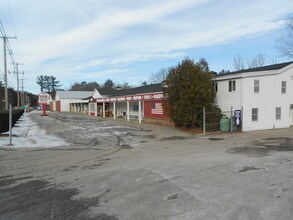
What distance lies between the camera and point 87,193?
7.58m

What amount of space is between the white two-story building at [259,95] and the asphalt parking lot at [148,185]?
1095 centimetres

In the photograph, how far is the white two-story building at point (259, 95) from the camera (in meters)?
24.7

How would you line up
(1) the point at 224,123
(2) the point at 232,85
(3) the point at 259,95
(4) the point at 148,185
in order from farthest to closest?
(2) the point at 232,85 → (3) the point at 259,95 → (1) the point at 224,123 → (4) the point at 148,185

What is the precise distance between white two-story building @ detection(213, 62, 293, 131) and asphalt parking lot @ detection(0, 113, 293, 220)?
1095 cm

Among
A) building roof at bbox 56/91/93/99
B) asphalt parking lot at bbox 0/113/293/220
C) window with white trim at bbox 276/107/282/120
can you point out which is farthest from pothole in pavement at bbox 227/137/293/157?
building roof at bbox 56/91/93/99

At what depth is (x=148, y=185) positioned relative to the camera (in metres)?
8.24

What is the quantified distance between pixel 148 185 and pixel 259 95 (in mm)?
19289

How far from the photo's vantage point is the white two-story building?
24703 mm

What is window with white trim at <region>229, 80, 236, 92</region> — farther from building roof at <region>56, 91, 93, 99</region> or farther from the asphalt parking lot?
building roof at <region>56, 91, 93, 99</region>

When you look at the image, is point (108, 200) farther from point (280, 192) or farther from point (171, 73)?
point (171, 73)

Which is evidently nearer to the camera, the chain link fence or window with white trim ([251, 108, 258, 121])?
the chain link fence

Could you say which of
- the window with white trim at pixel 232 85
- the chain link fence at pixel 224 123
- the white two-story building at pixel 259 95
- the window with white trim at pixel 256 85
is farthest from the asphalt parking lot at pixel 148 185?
the window with white trim at pixel 256 85

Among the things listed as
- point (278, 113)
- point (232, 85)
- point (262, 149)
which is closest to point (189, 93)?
point (232, 85)

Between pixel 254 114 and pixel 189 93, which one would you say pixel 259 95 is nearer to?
pixel 254 114
